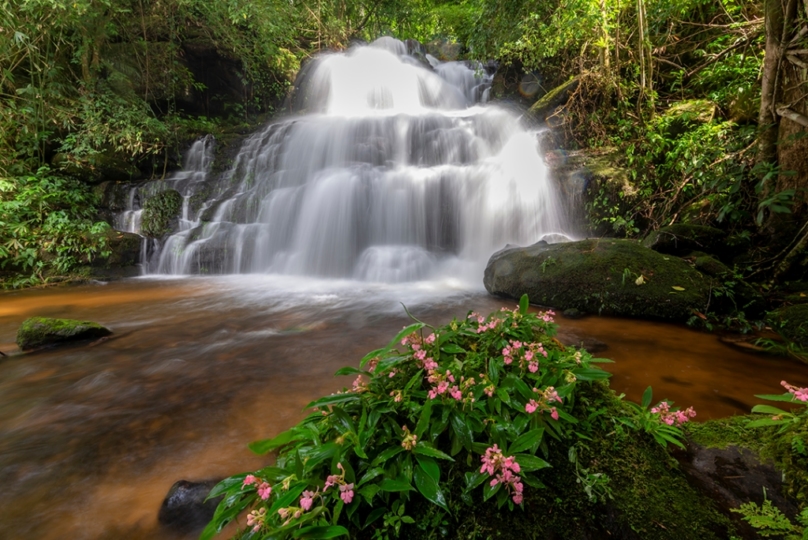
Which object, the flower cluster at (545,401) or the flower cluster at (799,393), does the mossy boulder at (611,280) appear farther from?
the flower cluster at (545,401)

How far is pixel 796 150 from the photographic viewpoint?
4027 mm

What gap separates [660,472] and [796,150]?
4.94m

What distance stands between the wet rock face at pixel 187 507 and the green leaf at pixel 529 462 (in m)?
1.39

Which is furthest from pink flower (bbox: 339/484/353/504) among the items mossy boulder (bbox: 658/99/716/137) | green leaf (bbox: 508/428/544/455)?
mossy boulder (bbox: 658/99/716/137)

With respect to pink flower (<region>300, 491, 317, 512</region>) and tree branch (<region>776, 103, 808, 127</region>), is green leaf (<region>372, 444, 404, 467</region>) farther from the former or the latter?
tree branch (<region>776, 103, 808, 127</region>)

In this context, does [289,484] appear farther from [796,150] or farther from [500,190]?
[500,190]

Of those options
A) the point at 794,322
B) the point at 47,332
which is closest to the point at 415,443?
the point at 794,322

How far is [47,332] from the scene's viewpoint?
3783 millimetres

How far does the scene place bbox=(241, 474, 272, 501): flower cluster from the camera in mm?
1122

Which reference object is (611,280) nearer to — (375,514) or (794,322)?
(794,322)

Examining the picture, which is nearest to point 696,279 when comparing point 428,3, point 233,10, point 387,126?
point 387,126

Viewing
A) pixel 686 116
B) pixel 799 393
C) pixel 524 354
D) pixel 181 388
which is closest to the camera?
pixel 799 393

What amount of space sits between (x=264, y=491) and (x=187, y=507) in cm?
91

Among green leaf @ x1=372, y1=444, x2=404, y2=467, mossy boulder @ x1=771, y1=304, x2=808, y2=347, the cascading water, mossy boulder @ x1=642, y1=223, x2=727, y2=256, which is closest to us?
green leaf @ x1=372, y1=444, x2=404, y2=467
